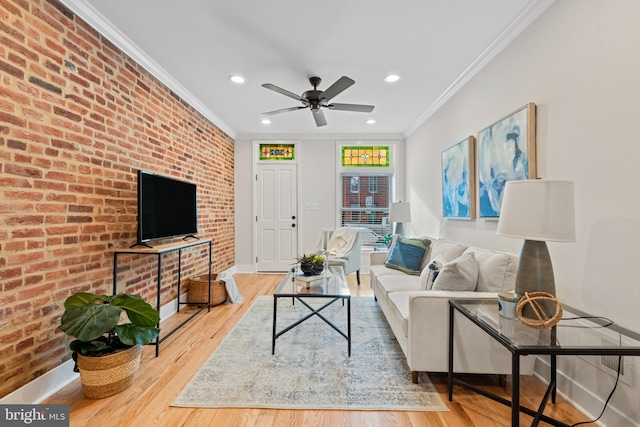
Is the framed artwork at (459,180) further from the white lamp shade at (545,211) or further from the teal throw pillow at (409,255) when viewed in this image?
the white lamp shade at (545,211)

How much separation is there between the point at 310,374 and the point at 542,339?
1.43 meters

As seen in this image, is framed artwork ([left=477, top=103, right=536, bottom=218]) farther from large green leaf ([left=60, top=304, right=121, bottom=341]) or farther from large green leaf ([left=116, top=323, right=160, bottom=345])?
large green leaf ([left=60, top=304, right=121, bottom=341])

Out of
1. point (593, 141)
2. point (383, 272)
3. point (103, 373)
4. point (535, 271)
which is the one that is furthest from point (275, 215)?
point (593, 141)

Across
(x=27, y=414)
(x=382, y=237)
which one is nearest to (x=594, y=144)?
(x=27, y=414)

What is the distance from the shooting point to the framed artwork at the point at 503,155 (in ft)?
6.77

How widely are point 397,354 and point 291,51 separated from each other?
269 centimetres

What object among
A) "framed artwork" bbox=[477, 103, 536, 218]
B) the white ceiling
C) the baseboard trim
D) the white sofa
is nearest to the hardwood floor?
the baseboard trim

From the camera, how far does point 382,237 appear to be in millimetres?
5516

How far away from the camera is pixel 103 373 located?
1783 mm

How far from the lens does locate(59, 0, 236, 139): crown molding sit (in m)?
2.00

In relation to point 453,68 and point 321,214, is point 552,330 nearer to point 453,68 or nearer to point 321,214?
point 453,68

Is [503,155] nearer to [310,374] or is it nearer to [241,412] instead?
[310,374]

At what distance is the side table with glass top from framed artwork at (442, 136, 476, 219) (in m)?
1.48

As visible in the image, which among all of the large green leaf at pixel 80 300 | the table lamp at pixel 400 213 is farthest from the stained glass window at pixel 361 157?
the large green leaf at pixel 80 300
